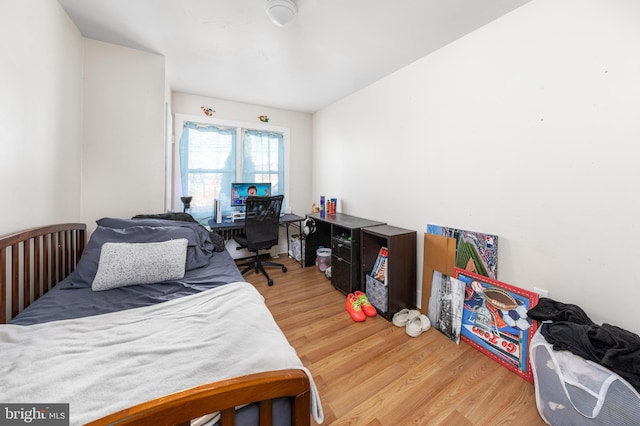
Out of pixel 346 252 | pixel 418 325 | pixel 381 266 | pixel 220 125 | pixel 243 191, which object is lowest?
pixel 418 325

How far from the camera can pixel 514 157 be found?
1.71 m

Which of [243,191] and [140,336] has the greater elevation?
[243,191]

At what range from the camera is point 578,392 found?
1.13m

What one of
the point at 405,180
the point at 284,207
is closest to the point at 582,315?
the point at 405,180

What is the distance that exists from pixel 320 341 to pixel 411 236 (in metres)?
1.25

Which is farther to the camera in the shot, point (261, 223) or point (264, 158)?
point (264, 158)

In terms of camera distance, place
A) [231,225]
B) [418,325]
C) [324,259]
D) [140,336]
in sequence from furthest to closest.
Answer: [324,259] < [231,225] < [418,325] < [140,336]

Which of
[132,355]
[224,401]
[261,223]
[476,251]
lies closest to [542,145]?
[476,251]

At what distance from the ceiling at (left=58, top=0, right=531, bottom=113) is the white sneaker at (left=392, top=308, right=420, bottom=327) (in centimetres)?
234

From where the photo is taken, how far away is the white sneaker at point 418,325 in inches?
77.9

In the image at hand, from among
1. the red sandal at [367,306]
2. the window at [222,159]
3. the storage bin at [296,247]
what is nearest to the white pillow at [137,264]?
the red sandal at [367,306]

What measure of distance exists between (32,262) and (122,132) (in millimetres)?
1309

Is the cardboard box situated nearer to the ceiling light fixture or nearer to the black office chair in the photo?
the black office chair

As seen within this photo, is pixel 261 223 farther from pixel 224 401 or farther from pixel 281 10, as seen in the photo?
pixel 224 401
